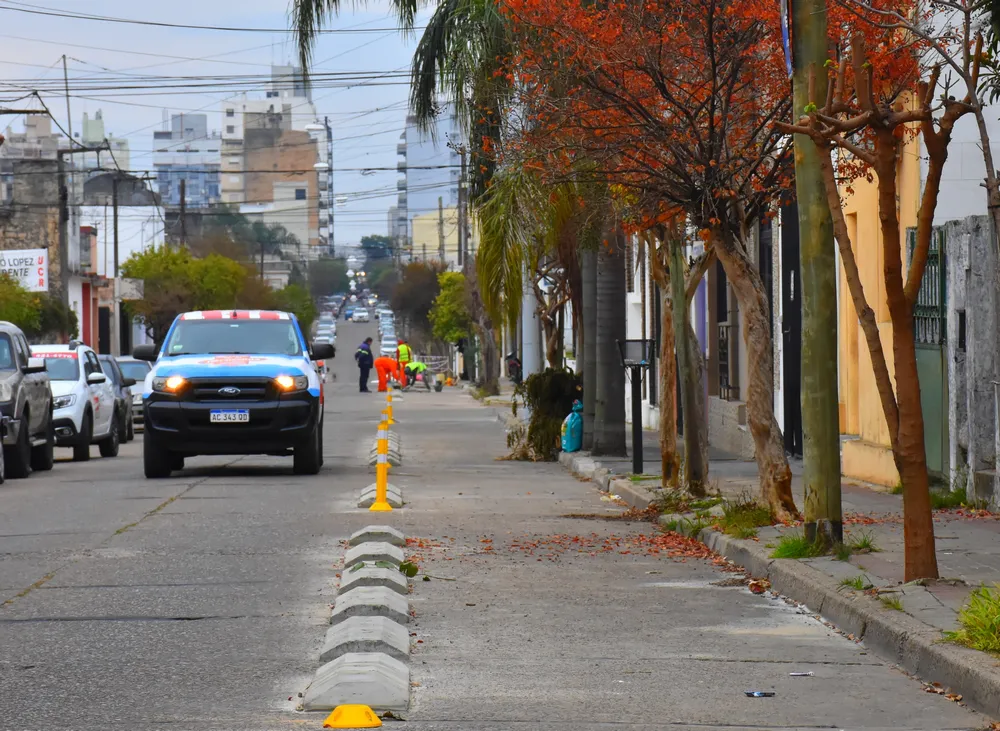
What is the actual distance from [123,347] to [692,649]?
82228 mm

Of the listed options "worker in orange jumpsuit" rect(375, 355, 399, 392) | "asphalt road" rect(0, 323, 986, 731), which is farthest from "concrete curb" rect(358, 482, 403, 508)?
"worker in orange jumpsuit" rect(375, 355, 399, 392)

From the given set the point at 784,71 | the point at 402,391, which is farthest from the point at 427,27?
the point at 402,391

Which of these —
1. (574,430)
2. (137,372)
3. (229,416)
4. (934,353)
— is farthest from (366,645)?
(137,372)

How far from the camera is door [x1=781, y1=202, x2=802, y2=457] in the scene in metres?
21.2

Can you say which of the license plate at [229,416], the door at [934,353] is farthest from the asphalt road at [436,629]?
the door at [934,353]

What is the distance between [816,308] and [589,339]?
12583 millimetres

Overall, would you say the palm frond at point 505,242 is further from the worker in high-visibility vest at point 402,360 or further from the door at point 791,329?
the worker in high-visibility vest at point 402,360

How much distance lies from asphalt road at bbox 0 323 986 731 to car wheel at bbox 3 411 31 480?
4612mm

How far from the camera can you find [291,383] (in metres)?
19.7

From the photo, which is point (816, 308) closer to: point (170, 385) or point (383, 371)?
point (170, 385)

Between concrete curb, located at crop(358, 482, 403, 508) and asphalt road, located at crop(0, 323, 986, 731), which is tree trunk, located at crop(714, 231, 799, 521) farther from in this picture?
concrete curb, located at crop(358, 482, 403, 508)

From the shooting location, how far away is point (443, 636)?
847 centimetres

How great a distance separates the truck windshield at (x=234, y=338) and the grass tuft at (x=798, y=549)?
1096 cm

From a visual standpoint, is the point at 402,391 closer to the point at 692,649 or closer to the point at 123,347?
the point at 123,347
